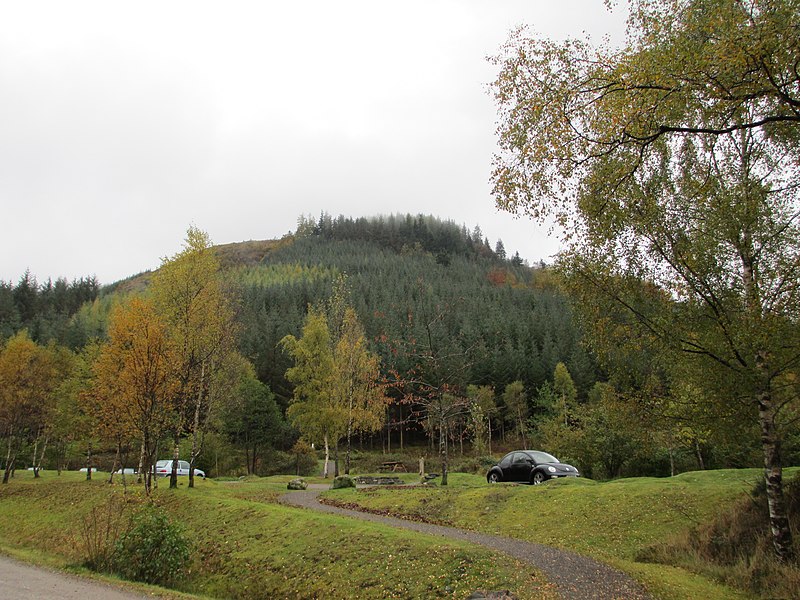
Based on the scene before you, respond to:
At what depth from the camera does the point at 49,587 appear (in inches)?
421

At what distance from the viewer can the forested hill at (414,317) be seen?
38281mm

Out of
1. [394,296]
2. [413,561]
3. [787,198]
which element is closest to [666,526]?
[413,561]

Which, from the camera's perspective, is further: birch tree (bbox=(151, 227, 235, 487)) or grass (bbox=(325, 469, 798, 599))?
birch tree (bbox=(151, 227, 235, 487))

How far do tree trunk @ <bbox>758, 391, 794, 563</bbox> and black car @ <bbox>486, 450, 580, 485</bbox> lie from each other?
11409mm

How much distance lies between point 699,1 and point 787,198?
509cm

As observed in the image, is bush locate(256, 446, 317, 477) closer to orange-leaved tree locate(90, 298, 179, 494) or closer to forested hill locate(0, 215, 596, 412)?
forested hill locate(0, 215, 596, 412)

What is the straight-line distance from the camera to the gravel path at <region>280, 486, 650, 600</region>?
9305 millimetres

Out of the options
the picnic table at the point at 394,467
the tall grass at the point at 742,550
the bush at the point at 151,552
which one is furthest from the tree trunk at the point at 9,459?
the tall grass at the point at 742,550

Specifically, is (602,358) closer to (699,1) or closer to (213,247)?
(699,1)

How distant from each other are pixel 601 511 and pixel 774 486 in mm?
6027

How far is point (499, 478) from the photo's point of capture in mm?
23969

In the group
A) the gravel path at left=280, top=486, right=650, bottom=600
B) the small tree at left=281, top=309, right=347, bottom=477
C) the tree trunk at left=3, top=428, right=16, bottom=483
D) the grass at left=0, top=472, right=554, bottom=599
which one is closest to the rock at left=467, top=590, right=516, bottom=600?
the grass at left=0, top=472, right=554, bottom=599

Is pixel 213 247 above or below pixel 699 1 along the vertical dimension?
above

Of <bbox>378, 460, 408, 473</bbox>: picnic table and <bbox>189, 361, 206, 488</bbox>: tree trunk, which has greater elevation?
<bbox>189, 361, 206, 488</bbox>: tree trunk
